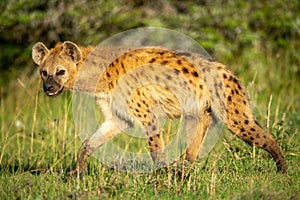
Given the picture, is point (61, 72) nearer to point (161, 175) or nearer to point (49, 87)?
point (49, 87)

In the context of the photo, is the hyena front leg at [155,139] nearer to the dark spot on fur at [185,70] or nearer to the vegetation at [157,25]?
the vegetation at [157,25]

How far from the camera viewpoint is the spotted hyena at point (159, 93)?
595 centimetres

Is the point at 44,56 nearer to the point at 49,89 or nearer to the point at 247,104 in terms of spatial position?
the point at 49,89

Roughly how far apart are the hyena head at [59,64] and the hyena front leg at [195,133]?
1.27 m

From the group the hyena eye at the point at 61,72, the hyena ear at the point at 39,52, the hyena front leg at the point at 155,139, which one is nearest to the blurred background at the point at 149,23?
the hyena ear at the point at 39,52

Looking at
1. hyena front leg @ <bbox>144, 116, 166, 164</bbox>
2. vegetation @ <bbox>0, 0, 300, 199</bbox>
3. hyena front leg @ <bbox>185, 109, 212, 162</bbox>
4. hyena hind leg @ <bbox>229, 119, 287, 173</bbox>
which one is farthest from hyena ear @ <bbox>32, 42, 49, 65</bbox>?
hyena hind leg @ <bbox>229, 119, 287, 173</bbox>

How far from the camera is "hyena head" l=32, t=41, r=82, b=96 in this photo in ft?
21.0

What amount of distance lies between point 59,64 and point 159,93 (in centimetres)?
107

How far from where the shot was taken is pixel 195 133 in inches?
250

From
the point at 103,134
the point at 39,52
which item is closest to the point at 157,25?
the point at 39,52

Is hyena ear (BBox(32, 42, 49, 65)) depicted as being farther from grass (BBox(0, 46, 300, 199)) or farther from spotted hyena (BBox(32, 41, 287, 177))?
grass (BBox(0, 46, 300, 199))

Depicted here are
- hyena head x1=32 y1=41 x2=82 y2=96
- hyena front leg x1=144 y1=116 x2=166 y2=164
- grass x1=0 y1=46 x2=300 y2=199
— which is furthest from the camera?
hyena head x1=32 y1=41 x2=82 y2=96

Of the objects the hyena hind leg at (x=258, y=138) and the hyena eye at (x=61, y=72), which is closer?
the hyena hind leg at (x=258, y=138)

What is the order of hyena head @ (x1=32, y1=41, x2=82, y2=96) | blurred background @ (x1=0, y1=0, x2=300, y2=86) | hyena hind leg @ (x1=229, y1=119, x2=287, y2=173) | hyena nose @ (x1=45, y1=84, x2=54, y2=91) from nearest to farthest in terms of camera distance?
hyena hind leg @ (x1=229, y1=119, x2=287, y2=173) < hyena nose @ (x1=45, y1=84, x2=54, y2=91) < hyena head @ (x1=32, y1=41, x2=82, y2=96) < blurred background @ (x1=0, y1=0, x2=300, y2=86)
